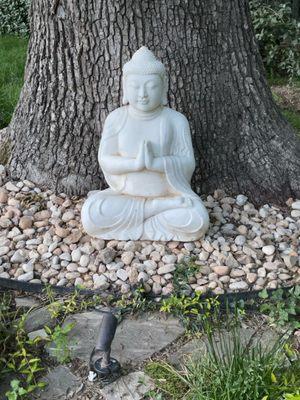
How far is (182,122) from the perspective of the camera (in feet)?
11.0

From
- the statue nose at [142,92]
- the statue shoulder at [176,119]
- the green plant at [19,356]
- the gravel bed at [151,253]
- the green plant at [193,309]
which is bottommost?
the green plant at [19,356]

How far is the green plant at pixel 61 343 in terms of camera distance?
2.70m

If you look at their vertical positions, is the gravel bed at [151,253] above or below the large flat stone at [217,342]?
above

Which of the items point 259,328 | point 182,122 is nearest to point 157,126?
point 182,122

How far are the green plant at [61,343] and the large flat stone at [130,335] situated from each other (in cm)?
4

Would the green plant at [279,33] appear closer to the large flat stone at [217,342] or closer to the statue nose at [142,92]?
the statue nose at [142,92]

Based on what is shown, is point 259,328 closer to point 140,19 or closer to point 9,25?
point 140,19

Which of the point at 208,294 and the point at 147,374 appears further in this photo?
the point at 208,294

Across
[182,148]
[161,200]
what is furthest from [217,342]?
[182,148]

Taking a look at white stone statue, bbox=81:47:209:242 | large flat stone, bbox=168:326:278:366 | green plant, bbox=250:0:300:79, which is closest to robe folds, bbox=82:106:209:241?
white stone statue, bbox=81:47:209:242

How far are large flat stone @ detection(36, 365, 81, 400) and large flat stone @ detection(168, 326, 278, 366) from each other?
481 millimetres

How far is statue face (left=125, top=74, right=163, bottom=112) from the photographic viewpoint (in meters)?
3.16

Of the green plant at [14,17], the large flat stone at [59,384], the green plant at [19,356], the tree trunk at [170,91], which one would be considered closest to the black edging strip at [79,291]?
the green plant at [19,356]

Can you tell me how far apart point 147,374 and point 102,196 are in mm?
1156
